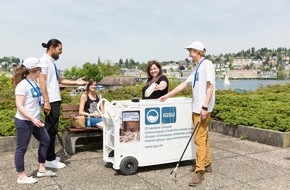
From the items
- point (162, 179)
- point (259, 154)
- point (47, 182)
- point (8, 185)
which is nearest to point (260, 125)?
point (259, 154)

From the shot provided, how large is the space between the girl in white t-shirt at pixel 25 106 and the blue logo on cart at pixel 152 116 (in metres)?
1.58

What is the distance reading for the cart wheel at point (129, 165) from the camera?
540 centimetres

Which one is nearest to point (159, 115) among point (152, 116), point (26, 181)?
point (152, 116)

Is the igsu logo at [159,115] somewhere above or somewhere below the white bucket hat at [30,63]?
below

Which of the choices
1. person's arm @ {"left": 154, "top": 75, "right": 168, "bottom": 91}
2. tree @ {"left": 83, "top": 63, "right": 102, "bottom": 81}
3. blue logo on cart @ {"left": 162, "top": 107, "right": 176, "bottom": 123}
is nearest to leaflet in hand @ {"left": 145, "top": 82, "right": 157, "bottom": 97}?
person's arm @ {"left": 154, "top": 75, "right": 168, "bottom": 91}

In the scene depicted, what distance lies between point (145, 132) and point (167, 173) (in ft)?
2.45

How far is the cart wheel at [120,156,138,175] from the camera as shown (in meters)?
5.40

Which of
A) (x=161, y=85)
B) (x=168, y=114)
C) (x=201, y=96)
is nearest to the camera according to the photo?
(x=201, y=96)

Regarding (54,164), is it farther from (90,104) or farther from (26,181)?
(90,104)

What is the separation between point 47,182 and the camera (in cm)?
514

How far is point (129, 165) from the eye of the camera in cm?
547

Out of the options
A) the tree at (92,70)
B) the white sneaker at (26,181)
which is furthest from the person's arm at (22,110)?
the tree at (92,70)

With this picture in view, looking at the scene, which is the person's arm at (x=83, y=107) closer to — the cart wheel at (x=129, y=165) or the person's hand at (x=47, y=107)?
the person's hand at (x=47, y=107)

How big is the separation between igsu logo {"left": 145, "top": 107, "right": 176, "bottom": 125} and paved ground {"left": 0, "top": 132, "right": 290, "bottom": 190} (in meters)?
0.83
